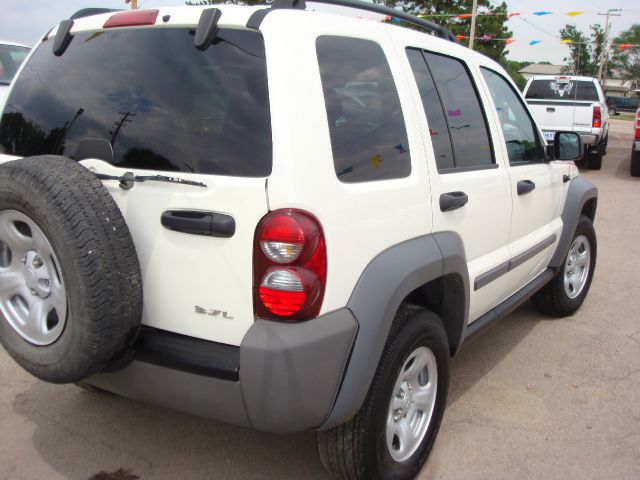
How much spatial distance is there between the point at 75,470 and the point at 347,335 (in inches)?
58.9

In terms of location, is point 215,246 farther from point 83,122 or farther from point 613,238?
point 613,238

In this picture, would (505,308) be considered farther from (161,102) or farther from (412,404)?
(161,102)

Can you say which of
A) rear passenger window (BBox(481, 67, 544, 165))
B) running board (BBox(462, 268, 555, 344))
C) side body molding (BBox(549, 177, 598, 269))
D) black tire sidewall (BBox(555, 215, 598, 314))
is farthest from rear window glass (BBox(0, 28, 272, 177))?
black tire sidewall (BBox(555, 215, 598, 314))

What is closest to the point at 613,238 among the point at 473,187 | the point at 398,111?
the point at 473,187

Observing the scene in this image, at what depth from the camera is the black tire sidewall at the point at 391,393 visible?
2.24 meters

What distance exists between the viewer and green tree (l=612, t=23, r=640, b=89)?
273 feet

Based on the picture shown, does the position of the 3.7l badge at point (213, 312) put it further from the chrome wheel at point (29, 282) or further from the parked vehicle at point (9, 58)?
the parked vehicle at point (9, 58)

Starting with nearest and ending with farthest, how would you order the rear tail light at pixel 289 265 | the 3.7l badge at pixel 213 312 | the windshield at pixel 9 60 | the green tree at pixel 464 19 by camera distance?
the rear tail light at pixel 289 265 → the 3.7l badge at pixel 213 312 → the windshield at pixel 9 60 → the green tree at pixel 464 19

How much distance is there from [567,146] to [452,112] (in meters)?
1.39

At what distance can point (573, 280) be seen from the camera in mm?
4617

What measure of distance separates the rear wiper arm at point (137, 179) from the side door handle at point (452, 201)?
1073mm

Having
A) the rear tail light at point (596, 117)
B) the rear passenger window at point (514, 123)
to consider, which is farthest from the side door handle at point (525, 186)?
the rear tail light at point (596, 117)

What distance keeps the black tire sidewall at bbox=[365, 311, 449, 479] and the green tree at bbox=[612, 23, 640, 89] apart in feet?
306

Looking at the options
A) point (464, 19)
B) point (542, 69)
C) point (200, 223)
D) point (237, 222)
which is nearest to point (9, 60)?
point (200, 223)
